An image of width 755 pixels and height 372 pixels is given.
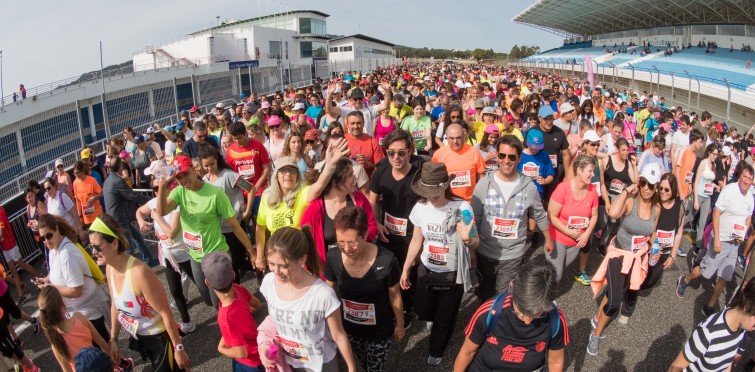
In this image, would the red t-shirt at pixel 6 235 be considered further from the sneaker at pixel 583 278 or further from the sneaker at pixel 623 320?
the sneaker at pixel 623 320

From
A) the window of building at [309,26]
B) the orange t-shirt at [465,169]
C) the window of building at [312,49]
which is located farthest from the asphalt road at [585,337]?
the window of building at [309,26]

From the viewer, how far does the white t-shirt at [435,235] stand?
132 inches

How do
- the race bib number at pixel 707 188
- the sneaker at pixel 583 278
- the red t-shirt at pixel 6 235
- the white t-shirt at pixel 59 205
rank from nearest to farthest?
the sneaker at pixel 583 278
the red t-shirt at pixel 6 235
the white t-shirt at pixel 59 205
the race bib number at pixel 707 188

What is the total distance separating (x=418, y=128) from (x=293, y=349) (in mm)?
4776

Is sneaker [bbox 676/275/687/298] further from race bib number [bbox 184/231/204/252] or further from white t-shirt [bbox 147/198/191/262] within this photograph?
white t-shirt [bbox 147/198/191/262]

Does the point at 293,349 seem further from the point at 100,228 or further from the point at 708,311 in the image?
the point at 708,311

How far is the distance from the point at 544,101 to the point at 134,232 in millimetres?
8169

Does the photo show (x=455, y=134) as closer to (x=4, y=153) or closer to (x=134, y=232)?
(x=134, y=232)

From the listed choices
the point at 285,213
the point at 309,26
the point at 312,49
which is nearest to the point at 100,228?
the point at 285,213

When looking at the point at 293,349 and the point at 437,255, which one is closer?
the point at 293,349

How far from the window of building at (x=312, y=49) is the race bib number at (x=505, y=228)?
5399 cm

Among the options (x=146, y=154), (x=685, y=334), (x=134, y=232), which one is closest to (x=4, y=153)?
(x=146, y=154)

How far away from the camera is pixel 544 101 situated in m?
9.75

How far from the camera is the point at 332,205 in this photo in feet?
11.6
